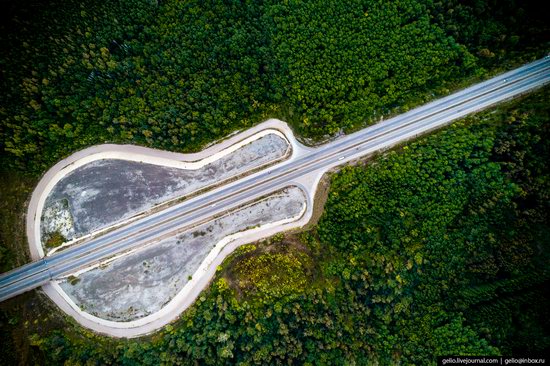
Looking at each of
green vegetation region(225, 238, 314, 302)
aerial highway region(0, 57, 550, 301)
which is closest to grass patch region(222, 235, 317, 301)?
green vegetation region(225, 238, 314, 302)

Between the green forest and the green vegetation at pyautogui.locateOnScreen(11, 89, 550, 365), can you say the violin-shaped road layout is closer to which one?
the green forest

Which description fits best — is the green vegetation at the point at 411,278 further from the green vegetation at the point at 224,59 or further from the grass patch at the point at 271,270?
the green vegetation at the point at 224,59

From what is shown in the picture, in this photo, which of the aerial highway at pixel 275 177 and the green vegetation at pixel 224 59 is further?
the aerial highway at pixel 275 177

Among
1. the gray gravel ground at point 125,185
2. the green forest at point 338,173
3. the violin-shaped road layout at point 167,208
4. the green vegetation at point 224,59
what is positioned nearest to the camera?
the green forest at point 338,173

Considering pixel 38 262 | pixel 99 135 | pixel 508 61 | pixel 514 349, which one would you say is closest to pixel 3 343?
pixel 38 262

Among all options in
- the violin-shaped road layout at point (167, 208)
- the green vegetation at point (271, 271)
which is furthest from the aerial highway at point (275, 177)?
the green vegetation at point (271, 271)

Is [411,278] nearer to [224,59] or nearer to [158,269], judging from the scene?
[158,269]
